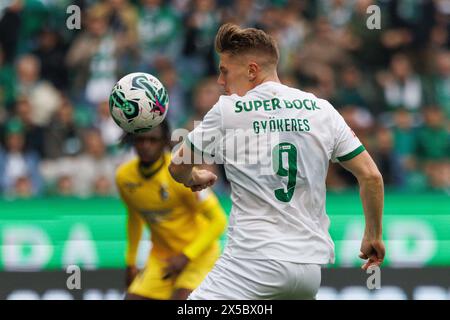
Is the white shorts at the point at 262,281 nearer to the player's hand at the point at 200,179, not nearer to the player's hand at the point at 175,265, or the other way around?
the player's hand at the point at 200,179

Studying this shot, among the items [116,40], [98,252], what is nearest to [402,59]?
[116,40]

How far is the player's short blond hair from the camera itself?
5.73 m

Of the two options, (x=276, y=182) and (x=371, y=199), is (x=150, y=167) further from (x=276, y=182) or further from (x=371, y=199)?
(x=371, y=199)

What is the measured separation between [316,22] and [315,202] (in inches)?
334

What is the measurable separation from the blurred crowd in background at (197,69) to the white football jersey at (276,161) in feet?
21.4

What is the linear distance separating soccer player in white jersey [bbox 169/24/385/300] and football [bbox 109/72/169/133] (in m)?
0.81

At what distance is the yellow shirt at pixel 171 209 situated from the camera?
27.0 feet

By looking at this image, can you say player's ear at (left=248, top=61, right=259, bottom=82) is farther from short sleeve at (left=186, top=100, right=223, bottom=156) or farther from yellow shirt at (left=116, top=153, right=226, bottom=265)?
yellow shirt at (left=116, top=153, right=226, bottom=265)

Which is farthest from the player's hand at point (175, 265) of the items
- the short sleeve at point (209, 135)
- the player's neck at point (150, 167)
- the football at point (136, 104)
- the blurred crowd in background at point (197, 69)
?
the blurred crowd in background at point (197, 69)

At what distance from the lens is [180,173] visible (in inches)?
226

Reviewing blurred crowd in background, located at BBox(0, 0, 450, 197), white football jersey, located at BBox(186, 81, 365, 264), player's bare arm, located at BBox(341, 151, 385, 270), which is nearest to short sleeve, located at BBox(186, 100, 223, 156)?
white football jersey, located at BBox(186, 81, 365, 264)

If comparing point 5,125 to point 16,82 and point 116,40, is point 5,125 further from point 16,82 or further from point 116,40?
point 116,40

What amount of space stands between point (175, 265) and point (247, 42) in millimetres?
3063

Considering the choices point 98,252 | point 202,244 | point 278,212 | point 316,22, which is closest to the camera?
point 278,212
